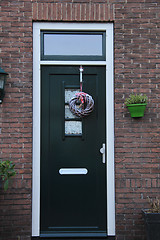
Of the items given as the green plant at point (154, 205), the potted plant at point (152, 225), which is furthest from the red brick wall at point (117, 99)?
the potted plant at point (152, 225)

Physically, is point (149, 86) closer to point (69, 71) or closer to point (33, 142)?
point (69, 71)

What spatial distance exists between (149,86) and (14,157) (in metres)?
2.26

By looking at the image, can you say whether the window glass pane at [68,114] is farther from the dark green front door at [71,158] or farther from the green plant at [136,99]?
the green plant at [136,99]

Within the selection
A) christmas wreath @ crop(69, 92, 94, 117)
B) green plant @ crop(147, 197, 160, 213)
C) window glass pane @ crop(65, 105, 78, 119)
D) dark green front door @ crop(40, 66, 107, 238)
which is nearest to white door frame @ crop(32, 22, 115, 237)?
dark green front door @ crop(40, 66, 107, 238)

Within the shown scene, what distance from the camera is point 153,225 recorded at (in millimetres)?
4105

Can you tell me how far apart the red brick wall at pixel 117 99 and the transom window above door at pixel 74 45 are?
224mm

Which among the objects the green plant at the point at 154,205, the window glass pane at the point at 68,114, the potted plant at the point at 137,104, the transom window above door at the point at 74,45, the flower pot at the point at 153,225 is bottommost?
the flower pot at the point at 153,225

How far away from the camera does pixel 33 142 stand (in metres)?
4.58

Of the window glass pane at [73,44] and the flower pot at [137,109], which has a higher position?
the window glass pane at [73,44]

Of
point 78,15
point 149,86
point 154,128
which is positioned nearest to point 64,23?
point 78,15

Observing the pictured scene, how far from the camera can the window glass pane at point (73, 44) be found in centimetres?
473

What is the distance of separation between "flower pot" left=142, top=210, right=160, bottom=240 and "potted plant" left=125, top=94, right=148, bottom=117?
4.61ft

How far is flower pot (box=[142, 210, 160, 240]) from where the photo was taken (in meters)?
4.10

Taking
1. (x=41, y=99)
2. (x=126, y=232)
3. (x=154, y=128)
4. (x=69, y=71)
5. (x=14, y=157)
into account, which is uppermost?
(x=69, y=71)
